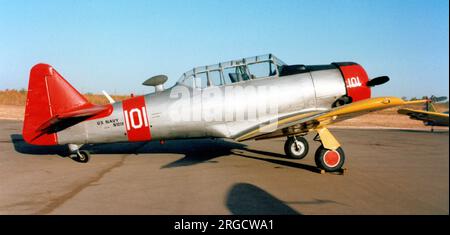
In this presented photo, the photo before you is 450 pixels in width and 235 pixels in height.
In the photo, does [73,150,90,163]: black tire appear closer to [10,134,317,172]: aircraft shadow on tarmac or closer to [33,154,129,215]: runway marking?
[33,154,129,215]: runway marking

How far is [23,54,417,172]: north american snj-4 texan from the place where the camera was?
777 centimetres

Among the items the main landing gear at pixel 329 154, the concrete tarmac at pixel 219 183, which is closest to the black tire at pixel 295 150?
the concrete tarmac at pixel 219 183

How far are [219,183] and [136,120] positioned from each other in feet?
9.94

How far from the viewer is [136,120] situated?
8070 millimetres

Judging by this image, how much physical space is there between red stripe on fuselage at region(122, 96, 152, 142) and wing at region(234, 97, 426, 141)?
7.77 feet

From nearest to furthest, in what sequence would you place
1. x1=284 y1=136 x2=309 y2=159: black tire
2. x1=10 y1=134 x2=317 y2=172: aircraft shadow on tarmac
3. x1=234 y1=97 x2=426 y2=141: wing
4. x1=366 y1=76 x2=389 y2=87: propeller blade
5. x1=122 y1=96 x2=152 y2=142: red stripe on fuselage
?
x1=234 y1=97 x2=426 y2=141: wing → x1=366 y1=76 x2=389 y2=87: propeller blade → x1=122 y1=96 x2=152 y2=142: red stripe on fuselage → x1=10 y1=134 x2=317 y2=172: aircraft shadow on tarmac → x1=284 y1=136 x2=309 y2=159: black tire

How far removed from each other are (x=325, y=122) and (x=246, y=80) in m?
2.18

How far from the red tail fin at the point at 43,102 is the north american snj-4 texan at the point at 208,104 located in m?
0.02

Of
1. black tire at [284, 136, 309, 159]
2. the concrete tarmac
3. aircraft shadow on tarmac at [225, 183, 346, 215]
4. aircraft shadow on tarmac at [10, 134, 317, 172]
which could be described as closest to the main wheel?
the concrete tarmac

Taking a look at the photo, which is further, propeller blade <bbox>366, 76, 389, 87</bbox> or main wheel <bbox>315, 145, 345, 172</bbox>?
propeller blade <bbox>366, 76, 389, 87</bbox>

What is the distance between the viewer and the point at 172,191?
18.9 ft

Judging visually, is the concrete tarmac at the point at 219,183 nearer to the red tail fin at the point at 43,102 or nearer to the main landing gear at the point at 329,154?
the main landing gear at the point at 329,154
